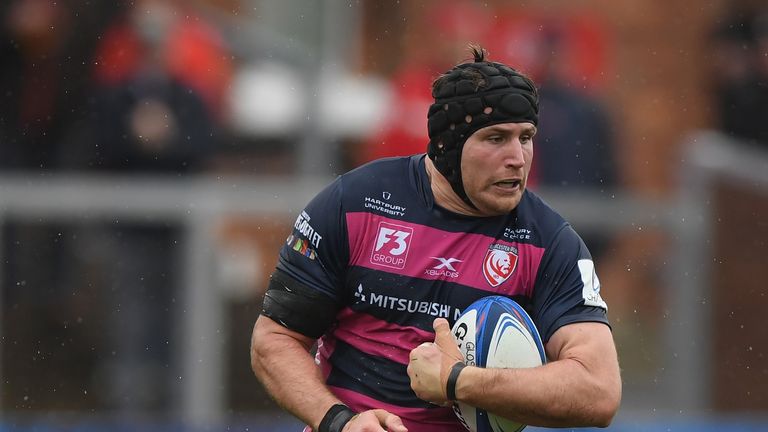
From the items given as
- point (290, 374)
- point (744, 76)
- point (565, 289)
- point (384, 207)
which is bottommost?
point (290, 374)

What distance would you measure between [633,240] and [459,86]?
6.84 m

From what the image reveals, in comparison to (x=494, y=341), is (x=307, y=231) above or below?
above

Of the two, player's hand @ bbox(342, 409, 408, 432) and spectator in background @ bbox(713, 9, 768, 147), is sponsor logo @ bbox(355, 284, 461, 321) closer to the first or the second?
player's hand @ bbox(342, 409, 408, 432)

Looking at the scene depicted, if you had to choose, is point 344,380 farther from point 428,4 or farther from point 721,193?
point 428,4

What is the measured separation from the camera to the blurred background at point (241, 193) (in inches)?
444

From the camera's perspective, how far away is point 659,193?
14328 millimetres

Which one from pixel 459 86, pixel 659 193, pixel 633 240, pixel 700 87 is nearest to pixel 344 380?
pixel 459 86

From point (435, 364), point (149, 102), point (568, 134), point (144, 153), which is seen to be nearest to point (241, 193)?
point (144, 153)

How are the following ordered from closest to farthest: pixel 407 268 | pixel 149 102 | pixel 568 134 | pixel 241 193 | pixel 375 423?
pixel 375 423 → pixel 407 268 → pixel 149 102 → pixel 241 193 → pixel 568 134

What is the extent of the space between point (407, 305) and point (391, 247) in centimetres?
23

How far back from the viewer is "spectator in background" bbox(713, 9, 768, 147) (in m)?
13.2

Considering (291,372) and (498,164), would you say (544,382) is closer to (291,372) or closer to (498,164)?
(498,164)

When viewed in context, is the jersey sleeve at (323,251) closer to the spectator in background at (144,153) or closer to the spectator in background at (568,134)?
the spectator in background at (144,153)

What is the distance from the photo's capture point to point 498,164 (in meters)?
5.73
